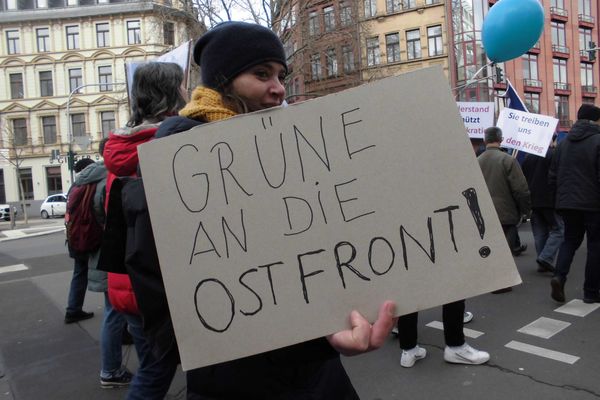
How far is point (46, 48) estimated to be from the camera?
38375 millimetres

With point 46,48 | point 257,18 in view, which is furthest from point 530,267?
point 46,48

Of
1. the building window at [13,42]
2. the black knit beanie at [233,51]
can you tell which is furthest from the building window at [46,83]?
the black knit beanie at [233,51]

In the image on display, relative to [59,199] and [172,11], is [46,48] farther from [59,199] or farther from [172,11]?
[172,11]

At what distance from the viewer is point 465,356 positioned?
345cm

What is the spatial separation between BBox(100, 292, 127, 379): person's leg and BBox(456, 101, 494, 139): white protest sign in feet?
21.6

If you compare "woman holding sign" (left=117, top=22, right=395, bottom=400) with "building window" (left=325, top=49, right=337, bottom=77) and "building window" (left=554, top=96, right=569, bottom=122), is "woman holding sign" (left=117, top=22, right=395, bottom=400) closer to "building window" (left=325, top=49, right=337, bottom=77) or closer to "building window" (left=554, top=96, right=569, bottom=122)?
"building window" (left=325, top=49, right=337, bottom=77)

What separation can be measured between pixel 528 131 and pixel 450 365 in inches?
161

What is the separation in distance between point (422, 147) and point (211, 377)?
2.74 feet

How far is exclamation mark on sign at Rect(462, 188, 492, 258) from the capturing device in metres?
1.13

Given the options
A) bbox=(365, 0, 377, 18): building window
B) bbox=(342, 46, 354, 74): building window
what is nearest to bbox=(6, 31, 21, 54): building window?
bbox=(365, 0, 377, 18): building window

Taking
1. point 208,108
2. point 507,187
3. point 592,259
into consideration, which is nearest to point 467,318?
point 592,259

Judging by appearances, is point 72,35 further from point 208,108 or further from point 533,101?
point 208,108

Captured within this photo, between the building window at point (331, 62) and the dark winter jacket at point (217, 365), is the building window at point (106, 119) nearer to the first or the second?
the building window at point (331, 62)

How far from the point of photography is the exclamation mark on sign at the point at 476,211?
1.13m
